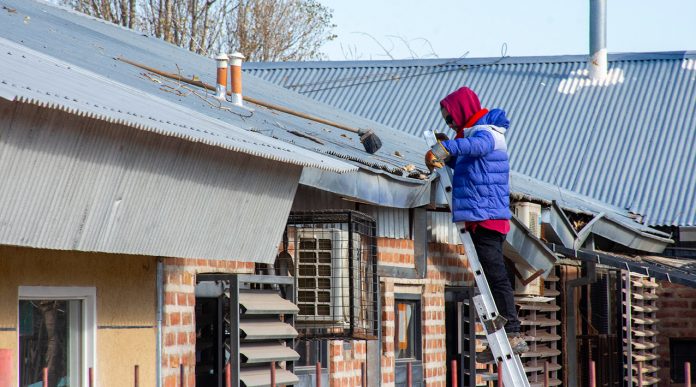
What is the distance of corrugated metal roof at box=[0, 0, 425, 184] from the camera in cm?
1006

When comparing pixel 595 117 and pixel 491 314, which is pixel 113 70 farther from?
pixel 595 117

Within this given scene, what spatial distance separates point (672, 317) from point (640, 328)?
1738 millimetres

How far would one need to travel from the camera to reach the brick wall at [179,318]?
8.52 meters

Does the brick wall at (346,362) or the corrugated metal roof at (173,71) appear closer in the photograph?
the corrugated metal roof at (173,71)

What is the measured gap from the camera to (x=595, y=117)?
22812 mm

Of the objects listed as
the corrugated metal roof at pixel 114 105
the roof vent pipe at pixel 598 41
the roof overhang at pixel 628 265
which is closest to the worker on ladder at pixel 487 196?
the corrugated metal roof at pixel 114 105

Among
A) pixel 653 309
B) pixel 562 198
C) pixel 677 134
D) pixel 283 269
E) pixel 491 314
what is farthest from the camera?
pixel 677 134

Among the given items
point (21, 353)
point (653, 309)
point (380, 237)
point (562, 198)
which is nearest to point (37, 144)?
point (21, 353)

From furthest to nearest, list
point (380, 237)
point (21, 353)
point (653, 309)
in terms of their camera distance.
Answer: point (653, 309)
point (380, 237)
point (21, 353)

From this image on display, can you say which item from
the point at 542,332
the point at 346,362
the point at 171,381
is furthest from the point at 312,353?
the point at 542,332

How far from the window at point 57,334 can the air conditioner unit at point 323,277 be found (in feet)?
7.47

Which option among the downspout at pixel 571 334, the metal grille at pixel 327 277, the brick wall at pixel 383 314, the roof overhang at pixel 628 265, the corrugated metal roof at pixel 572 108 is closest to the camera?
the brick wall at pixel 383 314

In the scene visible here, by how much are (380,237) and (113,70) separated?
2781 mm

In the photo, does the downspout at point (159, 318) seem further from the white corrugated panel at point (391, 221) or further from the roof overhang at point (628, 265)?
the roof overhang at point (628, 265)
